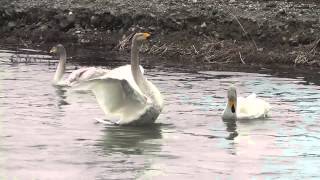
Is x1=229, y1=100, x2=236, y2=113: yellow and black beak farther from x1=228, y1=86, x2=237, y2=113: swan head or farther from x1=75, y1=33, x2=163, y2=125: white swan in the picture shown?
x1=75, y1=33, x2=163, y2=125: white swan

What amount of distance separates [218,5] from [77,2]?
693 centimetres

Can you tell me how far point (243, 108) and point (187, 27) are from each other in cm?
1471

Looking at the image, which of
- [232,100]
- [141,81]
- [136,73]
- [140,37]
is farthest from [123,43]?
[141,81]

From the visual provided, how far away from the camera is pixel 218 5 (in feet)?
107

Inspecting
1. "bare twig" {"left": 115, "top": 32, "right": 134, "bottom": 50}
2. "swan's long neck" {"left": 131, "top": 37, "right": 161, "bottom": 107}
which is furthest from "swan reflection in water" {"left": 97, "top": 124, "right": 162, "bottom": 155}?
"bare twig" {"left": 115, "top": 32, "right": 134, "bottom": 50}

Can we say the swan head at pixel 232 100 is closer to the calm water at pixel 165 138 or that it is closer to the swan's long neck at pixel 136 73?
the calm water at pixel 165 138

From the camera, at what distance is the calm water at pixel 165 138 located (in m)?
9.91

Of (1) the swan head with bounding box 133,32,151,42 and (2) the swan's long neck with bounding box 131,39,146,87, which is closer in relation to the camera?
(2) the swan's long neck with bounding box 131,39,146,87

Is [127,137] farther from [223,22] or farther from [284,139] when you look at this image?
[223,22]

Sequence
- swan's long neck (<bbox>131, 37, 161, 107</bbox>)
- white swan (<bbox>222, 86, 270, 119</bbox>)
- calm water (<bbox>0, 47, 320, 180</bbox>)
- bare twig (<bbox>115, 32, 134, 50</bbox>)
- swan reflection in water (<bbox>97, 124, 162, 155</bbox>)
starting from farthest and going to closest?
bare twig (<bbox>115, 32, 134, 50</bbox>) < white swan (<bbox>222, 86, 270, 119</bbox>) < swan's long neck (<bbox>131, 37, 161, 107</bbox>) < swan reflection in water (<bbox>97, 124, 162, 155</bbox>) < calm water (<bbox>0, 47, 320, 180</bbox>)

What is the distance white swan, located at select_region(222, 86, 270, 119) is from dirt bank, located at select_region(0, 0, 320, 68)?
1011 cm

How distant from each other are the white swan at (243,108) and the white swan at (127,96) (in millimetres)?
1606

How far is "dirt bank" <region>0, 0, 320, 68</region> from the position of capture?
1046 inches

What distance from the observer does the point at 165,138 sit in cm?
1242
